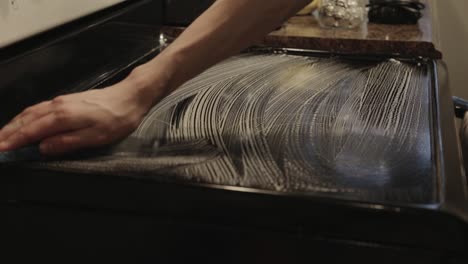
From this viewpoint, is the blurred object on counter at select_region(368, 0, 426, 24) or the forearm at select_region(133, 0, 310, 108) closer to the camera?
the forearm at select_region(133, 0, 310, 108)

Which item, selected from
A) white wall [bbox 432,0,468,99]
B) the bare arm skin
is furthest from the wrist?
white wall [bbox 432,0,468,99]

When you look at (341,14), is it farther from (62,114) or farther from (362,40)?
(62,114)

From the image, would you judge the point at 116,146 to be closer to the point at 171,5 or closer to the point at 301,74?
the point at 301,74

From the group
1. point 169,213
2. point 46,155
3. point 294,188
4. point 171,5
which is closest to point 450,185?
point 294,188

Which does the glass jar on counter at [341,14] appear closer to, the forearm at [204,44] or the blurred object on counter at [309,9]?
the blurred object on counter at [309,9]

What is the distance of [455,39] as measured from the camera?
245 cm

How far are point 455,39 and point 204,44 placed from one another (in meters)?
2.14

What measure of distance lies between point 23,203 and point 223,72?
0.42 m

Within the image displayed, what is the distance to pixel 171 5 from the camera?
3.70 feet

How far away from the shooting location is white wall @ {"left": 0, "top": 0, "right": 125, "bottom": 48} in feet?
1.96

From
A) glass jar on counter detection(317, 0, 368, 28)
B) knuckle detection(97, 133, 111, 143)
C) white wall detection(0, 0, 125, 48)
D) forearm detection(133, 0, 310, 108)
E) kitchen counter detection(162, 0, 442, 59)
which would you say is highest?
white wall detection(0, 0, 125, 48)

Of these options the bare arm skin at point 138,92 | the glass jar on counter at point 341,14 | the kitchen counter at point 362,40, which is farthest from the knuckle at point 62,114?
the glass jar on counter at point 341,14

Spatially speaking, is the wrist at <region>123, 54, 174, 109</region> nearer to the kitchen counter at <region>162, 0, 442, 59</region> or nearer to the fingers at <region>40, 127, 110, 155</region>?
the fingers at <region>40, 127, 110, 155</region>

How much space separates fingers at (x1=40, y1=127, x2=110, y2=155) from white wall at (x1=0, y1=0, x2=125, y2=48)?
142mm
